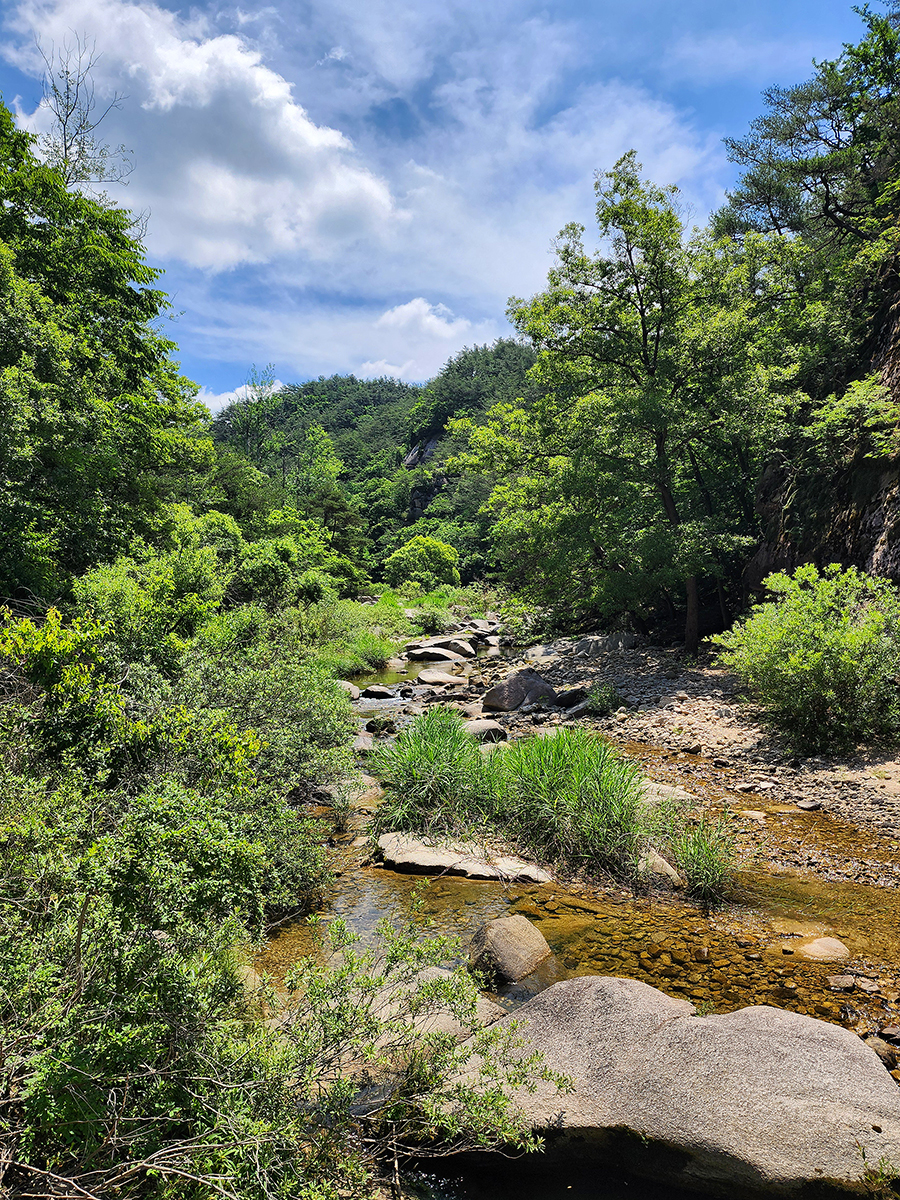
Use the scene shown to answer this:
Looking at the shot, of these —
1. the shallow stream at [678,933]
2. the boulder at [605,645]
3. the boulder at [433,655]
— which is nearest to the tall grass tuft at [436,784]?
the shallow stream at [678,933]

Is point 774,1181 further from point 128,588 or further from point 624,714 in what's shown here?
point 624,714

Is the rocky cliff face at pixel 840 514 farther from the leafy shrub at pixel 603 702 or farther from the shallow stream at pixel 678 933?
the shallow stream at pixel 678 933

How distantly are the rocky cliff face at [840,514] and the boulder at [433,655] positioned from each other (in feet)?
35.2

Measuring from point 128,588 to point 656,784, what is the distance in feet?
26.9

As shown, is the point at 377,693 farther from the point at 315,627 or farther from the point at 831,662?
the point at 831,662

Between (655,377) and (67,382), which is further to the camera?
(655,377)

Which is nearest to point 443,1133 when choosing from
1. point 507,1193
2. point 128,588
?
point 507,1193

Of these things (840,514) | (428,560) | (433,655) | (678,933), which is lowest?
(678,933)

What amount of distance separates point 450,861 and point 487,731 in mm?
4667

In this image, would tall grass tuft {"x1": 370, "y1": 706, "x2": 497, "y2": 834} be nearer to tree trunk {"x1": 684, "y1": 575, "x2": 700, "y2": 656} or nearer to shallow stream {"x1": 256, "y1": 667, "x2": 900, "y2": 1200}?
shallow stream {"x1": 256, "y1": 667, "x2": 900, "y2": 1200}

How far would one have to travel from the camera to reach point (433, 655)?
907 inches

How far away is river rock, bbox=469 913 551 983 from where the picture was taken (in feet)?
16.9

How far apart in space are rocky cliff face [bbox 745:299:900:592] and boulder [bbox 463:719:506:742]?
303 inches

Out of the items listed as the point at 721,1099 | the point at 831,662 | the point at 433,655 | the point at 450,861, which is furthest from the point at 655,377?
the point at 721,1099
